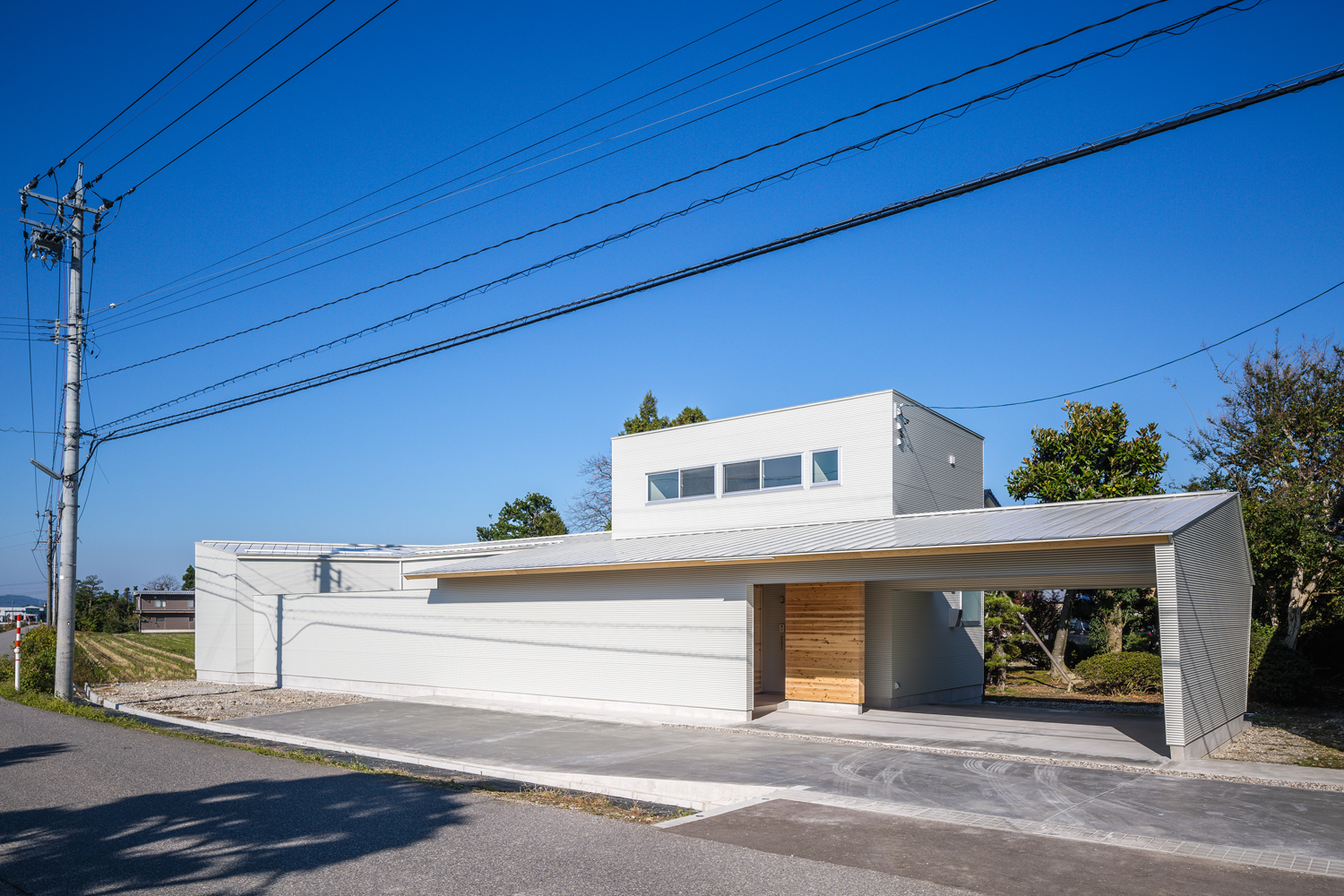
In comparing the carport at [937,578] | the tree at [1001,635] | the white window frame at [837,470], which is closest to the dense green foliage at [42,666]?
the carport at [937,578]

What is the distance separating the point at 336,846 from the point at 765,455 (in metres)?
13.3

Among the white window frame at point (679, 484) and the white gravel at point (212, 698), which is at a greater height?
the white window frame at point (679, 484)

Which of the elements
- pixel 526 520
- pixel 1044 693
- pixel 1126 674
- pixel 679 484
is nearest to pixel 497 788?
pixel 679 484

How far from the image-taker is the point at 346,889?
6.00 m

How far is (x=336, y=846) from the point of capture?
7.12 m

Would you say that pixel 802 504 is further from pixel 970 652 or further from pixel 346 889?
pixel 346 889

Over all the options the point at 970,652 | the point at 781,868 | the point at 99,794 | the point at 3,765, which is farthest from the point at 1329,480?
the point at 3,765

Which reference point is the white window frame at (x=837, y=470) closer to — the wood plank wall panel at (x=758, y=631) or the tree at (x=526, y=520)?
the wood plank wall panel at (x=758, y=631)

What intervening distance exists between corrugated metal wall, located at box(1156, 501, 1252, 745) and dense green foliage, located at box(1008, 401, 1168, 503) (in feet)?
33.3

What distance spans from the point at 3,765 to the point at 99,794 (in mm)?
3016

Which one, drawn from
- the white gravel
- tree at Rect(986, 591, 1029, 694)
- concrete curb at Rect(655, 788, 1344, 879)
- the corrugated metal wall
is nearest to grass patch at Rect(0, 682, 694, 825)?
concrete curb at Rect(655, 788, 1344, 879)

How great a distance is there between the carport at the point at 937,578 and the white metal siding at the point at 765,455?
0.52 metres

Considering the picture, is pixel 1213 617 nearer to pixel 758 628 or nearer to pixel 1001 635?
pixel 758 628

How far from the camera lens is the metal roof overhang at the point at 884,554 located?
38.6 ft
